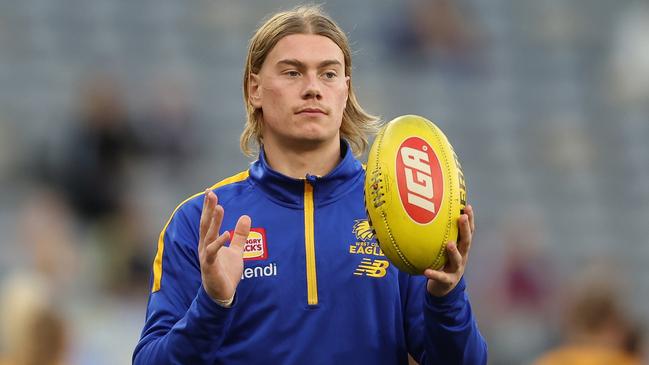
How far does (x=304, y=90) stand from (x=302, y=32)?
201mm

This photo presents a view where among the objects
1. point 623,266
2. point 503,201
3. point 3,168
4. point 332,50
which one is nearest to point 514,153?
point 503,201

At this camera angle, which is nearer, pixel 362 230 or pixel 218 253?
pixel 218 253

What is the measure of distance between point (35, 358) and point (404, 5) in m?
9.09

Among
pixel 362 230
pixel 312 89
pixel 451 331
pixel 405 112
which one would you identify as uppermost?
pixel 405 112

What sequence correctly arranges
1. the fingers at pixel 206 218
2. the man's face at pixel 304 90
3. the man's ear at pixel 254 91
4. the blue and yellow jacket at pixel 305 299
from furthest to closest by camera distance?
the man's ear at pixel 254 91
the man's face at pixel 304 90
the blue and yellow jacket at pixel 305 299
the fingers at pixel 206 218

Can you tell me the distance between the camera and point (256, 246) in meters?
4.25

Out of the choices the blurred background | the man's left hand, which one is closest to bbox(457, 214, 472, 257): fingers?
the man's left hand

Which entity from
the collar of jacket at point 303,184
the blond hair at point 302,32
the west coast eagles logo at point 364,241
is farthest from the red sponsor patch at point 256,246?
the blond hair at point 302,32

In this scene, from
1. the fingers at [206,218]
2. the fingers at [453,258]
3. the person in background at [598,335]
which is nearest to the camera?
the fingers at [453,258]

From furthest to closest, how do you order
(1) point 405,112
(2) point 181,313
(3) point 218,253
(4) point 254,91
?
(1) point 405,112, (4) point 254,91, (2) point 181,313, (3) point 218,253

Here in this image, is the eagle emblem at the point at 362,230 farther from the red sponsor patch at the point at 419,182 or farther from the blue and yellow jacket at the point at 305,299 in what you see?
the red sponsor patch at the point at 419,182

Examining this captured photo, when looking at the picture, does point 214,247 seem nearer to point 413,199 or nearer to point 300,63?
point 413,199

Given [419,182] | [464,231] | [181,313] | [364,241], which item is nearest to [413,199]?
[419,182]

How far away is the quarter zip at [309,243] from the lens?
13.7ft
